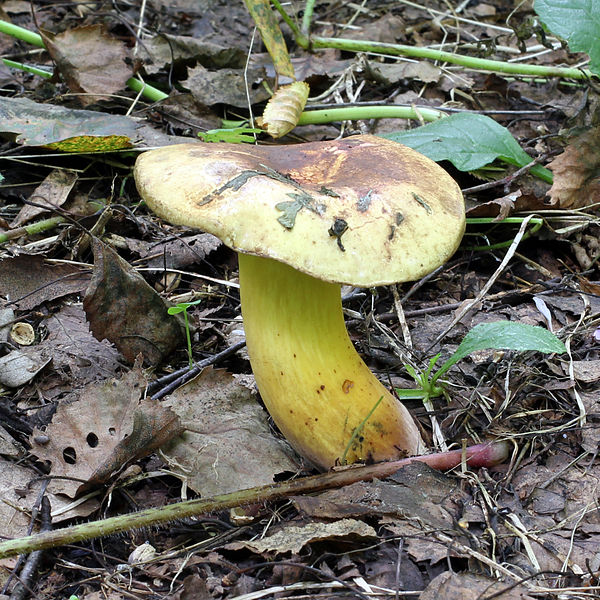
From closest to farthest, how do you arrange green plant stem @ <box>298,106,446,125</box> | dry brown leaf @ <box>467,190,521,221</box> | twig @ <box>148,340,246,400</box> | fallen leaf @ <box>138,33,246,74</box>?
twig @ <box>148,340,246,400</box>
dry brown leaf @ <box>467,190,521,221</box>
green plant stem @ <box>298,106,446,125</box>
fallen leaf @ <box>138,33,246,74</box>

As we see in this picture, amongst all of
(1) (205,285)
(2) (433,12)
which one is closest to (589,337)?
(1) (205,285)

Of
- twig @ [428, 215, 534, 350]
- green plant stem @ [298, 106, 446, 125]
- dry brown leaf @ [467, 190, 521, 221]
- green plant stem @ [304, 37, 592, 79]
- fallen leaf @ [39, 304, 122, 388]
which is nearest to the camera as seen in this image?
fallen leaf @ [39, 304, 122, 388]

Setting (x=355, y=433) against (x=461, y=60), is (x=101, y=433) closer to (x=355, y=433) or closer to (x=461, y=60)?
(x=355, y=433)

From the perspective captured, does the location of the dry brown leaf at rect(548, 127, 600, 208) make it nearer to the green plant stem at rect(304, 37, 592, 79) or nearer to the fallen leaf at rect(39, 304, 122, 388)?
the green plant stem at rect(304, 37, 592, 79)

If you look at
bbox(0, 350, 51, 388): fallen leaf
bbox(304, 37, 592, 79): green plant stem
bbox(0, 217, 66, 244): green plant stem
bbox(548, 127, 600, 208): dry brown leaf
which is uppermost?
bbox(304, 37, 592, 79): green plant stem

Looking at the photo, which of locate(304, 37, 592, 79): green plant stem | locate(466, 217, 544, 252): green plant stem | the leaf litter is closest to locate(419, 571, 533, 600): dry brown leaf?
the leaf litter

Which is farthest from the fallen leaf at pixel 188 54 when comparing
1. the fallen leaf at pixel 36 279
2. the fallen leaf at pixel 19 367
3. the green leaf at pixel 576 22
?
the fallen leaf at pixel 19 367

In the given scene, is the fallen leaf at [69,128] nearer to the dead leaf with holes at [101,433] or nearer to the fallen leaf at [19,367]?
the fallen leaf at [19,367]

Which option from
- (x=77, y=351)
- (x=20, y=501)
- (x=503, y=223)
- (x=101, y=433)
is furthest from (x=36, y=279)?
(x=503, y=223)
